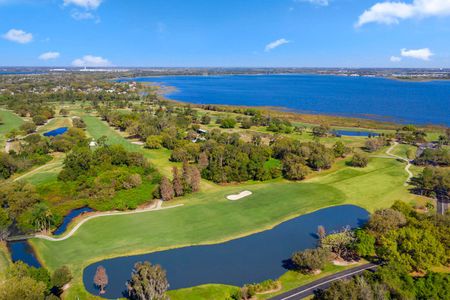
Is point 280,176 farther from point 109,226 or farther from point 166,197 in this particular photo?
point 109,226

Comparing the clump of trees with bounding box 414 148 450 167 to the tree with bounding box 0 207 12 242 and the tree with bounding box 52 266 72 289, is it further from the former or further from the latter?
the tree with bounding box 0 207 12 242

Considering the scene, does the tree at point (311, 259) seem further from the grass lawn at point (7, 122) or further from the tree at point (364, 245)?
the grass lawn at point (7, 122)

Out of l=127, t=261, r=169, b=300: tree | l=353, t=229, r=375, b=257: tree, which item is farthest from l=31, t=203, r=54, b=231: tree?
l=353, t=229, r=375, b=257: tree

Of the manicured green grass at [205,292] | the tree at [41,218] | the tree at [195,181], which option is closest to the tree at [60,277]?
the manicured green grass at [205,292]

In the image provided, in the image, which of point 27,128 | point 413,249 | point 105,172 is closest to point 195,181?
point 105,172

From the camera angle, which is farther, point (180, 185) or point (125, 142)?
point (125, 142)

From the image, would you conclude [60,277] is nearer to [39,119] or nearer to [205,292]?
[205,292]
